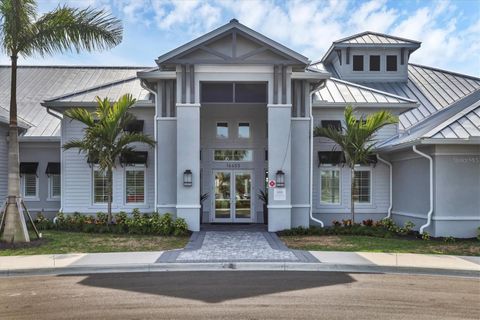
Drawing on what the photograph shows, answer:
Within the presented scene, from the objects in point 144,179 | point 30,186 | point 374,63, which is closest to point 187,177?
point 144,179

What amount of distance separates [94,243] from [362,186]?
10402mm

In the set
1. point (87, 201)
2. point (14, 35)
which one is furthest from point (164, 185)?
point (14, 35)

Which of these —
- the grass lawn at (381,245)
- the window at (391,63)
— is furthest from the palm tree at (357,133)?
the window at (391,63)

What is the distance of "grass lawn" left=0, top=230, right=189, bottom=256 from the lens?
39.2 ft

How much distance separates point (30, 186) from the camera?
62.1 feet

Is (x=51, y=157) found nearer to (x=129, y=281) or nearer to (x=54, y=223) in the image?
(x=54, y=223)

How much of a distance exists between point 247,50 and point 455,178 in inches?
317

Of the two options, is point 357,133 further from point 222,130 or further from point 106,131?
point 106,131

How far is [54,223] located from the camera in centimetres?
1656

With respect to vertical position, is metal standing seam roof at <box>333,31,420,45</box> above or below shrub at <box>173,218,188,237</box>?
above

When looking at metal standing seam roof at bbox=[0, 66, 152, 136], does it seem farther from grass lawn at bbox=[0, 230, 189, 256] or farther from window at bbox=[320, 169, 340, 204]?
window at bbox=[320, 169, 340, 204]

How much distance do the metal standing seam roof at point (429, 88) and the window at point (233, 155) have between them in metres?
6.88

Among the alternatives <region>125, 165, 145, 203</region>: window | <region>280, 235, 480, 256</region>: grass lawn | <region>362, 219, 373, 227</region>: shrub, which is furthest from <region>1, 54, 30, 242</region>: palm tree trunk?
<region>362, 219, 373, 227</region>: shrub

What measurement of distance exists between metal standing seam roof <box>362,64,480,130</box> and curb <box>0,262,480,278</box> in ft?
36.1
